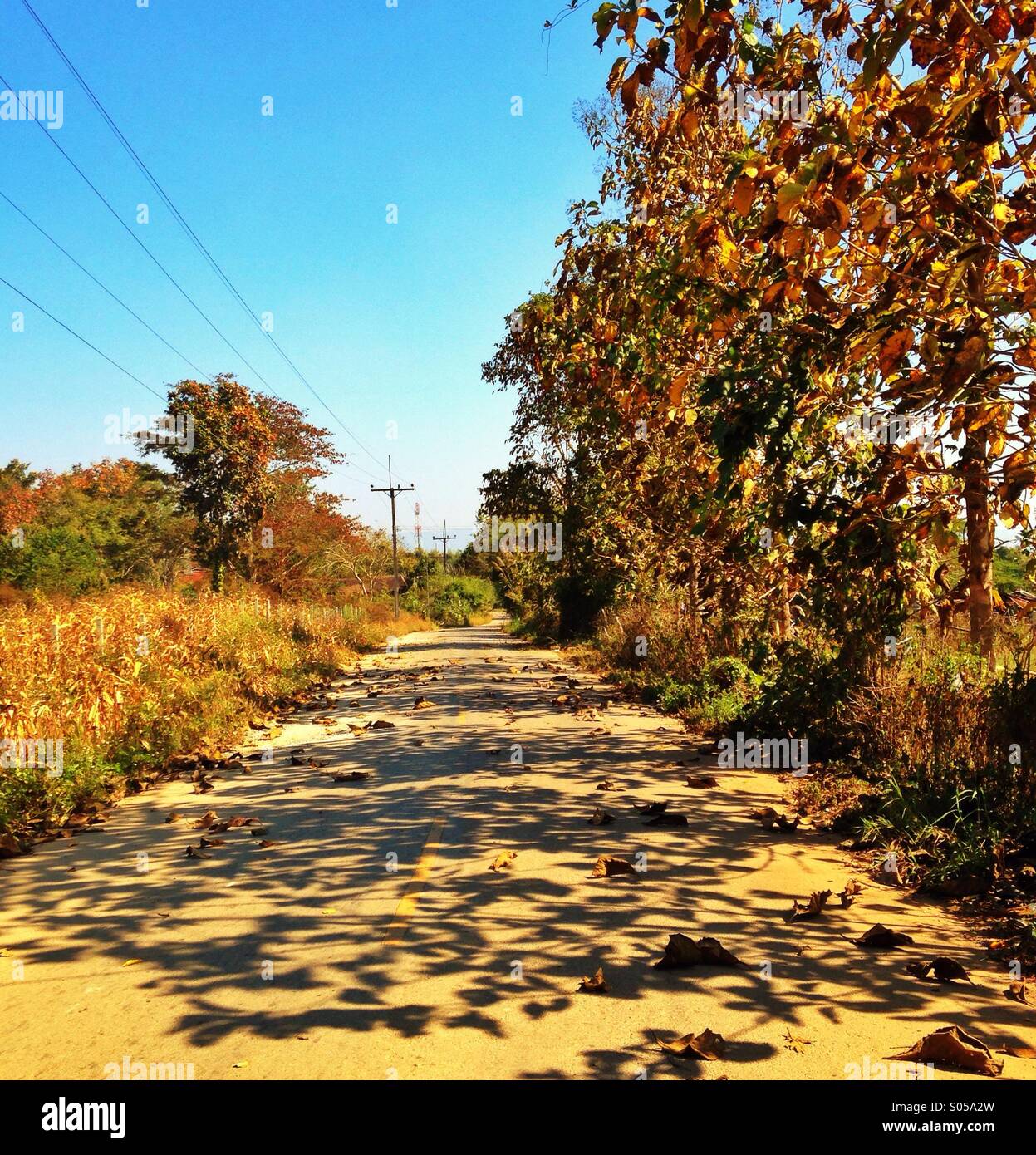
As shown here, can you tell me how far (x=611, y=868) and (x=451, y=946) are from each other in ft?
5.68

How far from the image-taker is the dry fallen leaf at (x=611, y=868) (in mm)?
6559

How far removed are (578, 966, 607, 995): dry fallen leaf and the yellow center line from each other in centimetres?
115

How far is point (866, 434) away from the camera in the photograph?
1070 cm

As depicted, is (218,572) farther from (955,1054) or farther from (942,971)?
(955,1054)

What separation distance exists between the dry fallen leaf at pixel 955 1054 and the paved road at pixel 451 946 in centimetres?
9

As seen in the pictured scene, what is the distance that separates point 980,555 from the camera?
326 inches

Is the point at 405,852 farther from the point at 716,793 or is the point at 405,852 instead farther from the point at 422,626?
the point at 422,626

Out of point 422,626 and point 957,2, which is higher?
point 957,2

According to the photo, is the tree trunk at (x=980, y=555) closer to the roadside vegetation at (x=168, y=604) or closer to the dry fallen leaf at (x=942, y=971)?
the dry fallen leaf at (x=942, y=971)

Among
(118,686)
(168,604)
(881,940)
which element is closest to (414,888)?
(881,940)

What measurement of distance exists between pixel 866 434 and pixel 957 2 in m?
5.75

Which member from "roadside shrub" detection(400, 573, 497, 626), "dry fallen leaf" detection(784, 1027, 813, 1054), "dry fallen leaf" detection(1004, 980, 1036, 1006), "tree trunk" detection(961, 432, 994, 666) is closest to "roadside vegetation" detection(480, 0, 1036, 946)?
"tree trunk" detection(961, 432, 994, 666)

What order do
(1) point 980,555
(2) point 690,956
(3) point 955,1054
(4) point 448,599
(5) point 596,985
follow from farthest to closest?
(4) point 448,599, (1) point 980,555, (2) point 690,956, (5) point 596,985, (3) point 955,1054
